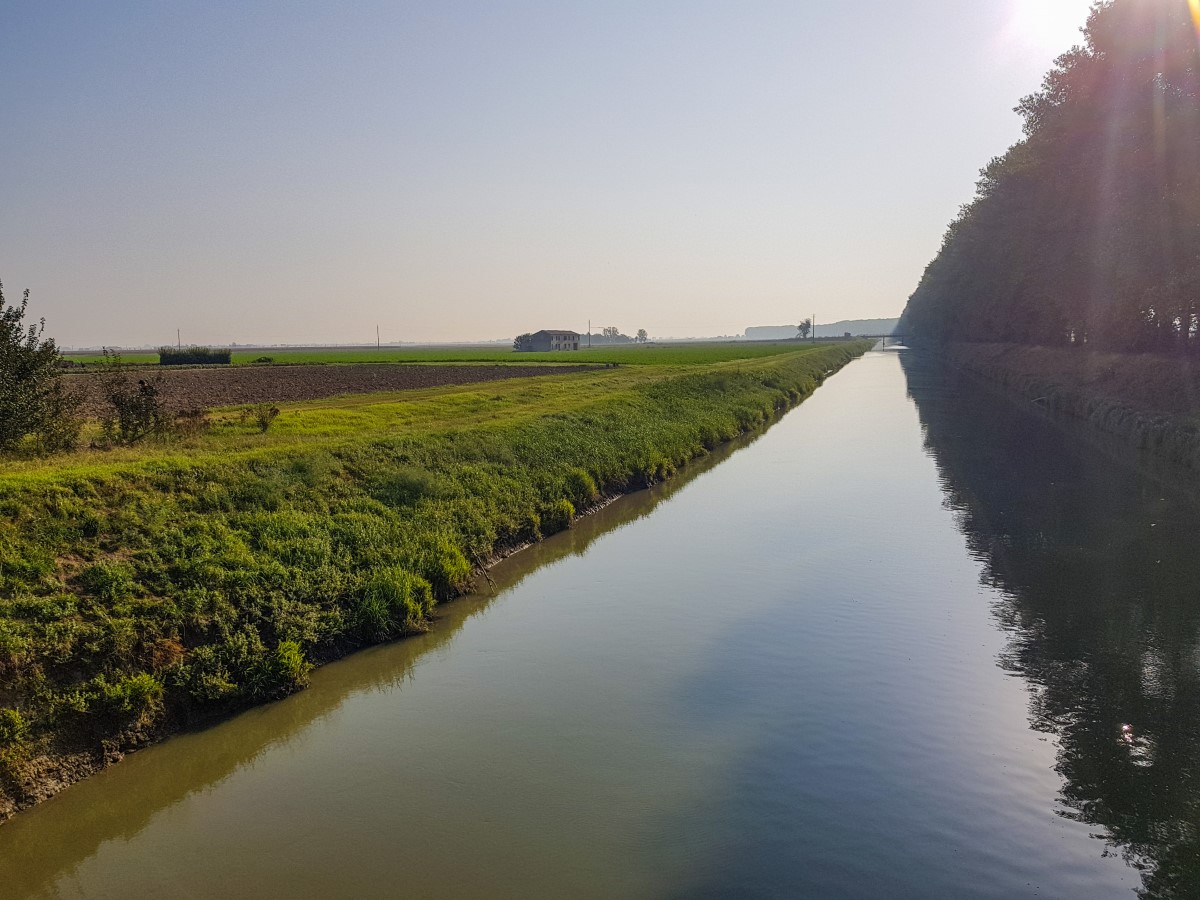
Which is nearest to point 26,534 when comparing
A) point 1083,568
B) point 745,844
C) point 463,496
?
point 463,496

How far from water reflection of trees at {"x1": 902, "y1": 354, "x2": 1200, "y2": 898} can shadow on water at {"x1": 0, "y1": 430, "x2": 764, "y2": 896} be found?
7.19 metres

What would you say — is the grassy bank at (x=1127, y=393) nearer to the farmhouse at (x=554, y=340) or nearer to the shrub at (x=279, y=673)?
the shrub at (x=279, y=673)

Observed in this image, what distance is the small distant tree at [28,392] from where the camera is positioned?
1424 centimetres

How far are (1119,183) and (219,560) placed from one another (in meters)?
28.7

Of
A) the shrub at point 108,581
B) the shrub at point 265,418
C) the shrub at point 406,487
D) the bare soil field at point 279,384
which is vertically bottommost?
the shrub at point 108,581

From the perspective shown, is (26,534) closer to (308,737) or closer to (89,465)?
(89,465)

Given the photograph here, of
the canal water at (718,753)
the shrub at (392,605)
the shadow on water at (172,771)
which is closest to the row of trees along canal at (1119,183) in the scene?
the canal water at (718,753)

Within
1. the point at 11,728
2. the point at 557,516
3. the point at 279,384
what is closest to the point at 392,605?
the point at 11,728

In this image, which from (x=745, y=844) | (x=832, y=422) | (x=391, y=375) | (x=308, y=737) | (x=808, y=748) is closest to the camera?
(x=745, y=844)

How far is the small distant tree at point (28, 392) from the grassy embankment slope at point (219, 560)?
1.29 meters

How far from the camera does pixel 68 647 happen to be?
8.12 meters

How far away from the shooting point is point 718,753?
25.3 feet

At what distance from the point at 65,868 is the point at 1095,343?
48.8 m

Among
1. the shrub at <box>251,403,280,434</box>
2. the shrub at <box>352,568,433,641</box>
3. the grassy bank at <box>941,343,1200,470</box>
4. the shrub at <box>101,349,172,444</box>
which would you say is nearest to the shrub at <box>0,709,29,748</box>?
A: the shrub at <box>352,568,433,641</box>
